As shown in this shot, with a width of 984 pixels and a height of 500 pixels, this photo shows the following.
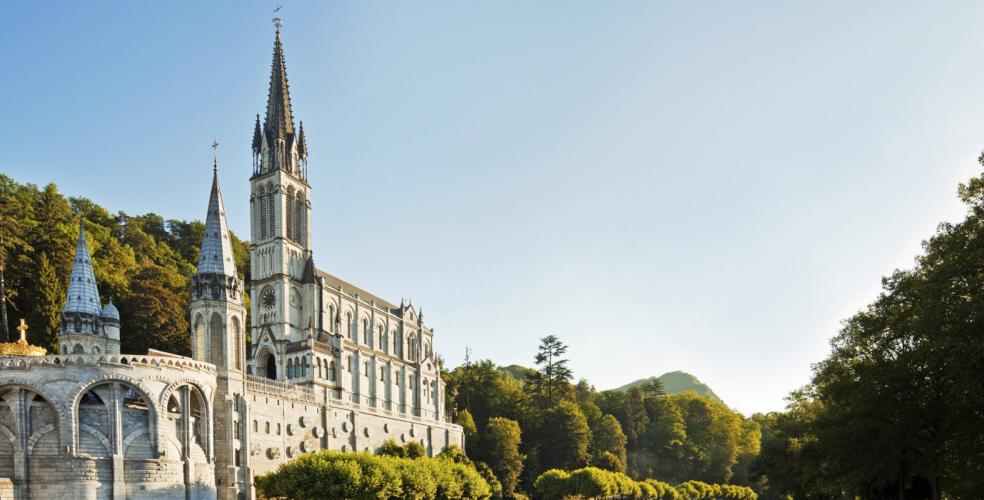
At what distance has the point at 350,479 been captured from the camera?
49.3 metres

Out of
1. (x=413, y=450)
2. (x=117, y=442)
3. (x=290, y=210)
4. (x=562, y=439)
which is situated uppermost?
(x=290, y=210)

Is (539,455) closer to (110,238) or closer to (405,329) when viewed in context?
(405,329)

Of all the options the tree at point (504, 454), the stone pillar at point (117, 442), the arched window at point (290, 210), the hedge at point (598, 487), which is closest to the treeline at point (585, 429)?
the tree at point (504, 454)

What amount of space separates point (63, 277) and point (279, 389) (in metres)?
20.6

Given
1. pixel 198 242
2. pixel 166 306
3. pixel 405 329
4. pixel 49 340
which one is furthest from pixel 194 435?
pixel 198 242

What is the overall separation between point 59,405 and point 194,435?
25.6 feet

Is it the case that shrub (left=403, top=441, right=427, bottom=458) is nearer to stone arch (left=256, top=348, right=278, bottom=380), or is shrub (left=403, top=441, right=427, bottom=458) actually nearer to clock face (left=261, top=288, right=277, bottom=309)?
stone arch (left=256, top=348, right=278, bottom=380)

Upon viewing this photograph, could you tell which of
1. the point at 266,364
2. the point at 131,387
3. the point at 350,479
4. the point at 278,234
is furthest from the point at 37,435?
the point at 278,234

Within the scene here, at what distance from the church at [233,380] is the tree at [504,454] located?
395 centimetres

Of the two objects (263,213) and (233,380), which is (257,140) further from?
(233,380)

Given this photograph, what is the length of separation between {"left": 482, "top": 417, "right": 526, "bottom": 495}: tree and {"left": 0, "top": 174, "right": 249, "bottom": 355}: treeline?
31330 mm

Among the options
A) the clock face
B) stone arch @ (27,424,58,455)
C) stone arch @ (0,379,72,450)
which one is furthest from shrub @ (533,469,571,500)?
stone arch @ (27,424,58,455)

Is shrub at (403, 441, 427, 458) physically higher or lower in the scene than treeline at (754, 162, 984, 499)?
lower

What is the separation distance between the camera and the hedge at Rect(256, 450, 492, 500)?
162 feet
